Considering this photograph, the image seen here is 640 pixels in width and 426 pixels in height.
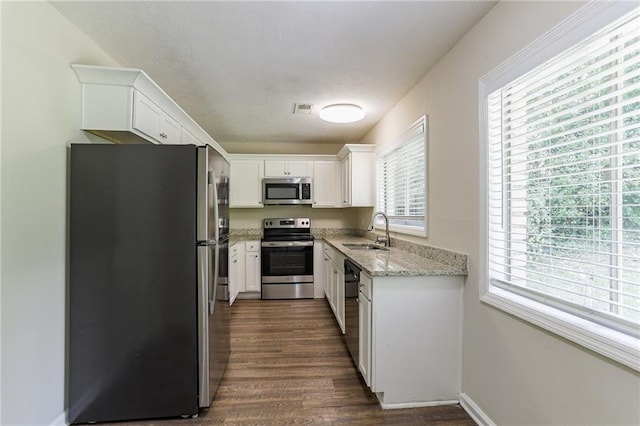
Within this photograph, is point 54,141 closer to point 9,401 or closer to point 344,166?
point 9,401

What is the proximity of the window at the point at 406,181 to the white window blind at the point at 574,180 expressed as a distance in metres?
0.86

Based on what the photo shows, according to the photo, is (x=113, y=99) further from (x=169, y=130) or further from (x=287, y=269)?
(x=287, y=269)

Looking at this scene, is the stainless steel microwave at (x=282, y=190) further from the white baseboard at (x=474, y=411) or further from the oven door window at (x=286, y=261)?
the white baseboard at (x=474, y=411)

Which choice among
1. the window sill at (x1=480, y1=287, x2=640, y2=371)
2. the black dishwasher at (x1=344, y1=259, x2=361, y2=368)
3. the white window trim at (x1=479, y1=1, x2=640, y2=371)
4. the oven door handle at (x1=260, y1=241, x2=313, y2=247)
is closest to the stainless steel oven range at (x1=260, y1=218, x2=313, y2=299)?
the oven door handle at (x1=260, y1=241, x2=313, y2=247)

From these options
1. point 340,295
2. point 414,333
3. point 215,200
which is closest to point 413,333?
point 414,333

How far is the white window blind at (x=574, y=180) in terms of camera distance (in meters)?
1.04

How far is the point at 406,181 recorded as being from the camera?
9.92 ft

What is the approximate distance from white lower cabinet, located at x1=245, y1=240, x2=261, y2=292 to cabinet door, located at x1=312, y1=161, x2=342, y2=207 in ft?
3.74

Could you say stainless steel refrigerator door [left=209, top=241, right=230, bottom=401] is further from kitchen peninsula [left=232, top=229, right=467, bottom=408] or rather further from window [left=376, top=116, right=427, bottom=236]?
window [left=376, top=116, right=427, bottom=236]

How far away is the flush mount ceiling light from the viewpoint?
298 centimetres

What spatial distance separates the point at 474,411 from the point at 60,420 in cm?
246

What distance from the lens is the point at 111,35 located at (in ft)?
6.32

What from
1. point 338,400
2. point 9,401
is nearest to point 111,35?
point 9,401

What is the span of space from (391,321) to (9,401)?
2.04 metres
